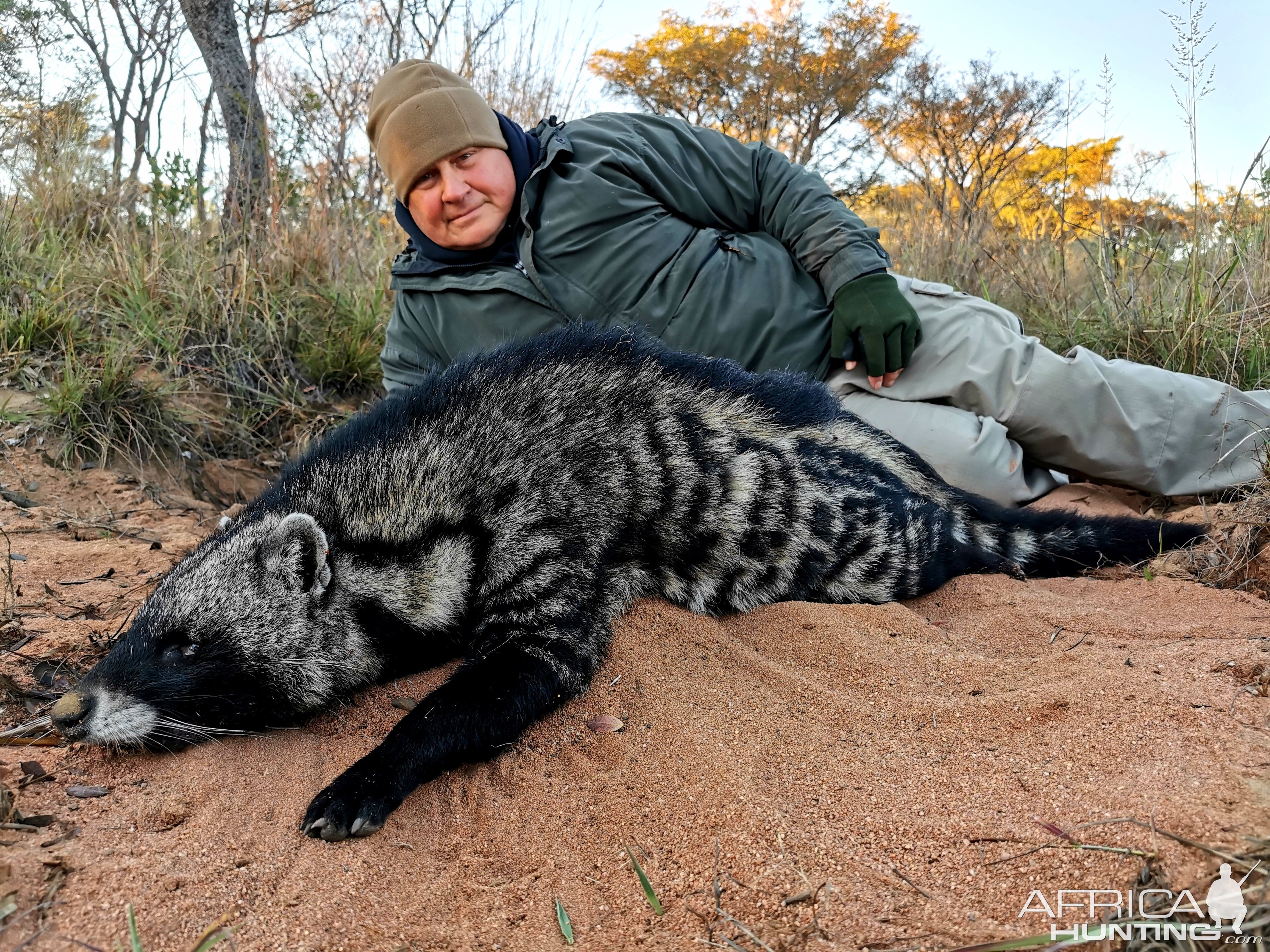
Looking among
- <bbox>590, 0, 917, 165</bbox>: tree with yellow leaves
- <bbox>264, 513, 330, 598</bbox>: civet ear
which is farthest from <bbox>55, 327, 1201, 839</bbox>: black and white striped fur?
<bbox>590, 0, 917, 165</bbox>: tree with yellow leaves

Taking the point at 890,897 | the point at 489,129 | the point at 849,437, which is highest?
the point at 489,129

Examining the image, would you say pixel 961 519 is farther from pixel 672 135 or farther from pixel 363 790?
pixel 363 790

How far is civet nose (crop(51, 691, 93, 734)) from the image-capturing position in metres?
2.36

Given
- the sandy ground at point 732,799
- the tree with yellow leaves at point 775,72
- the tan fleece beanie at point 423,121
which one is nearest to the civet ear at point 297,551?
the sandy ground at point 732,799

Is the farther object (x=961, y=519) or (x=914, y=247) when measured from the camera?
(x=914, y=247)

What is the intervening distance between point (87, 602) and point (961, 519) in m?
3.55

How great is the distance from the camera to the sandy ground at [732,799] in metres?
1.72

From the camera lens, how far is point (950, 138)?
51.1 ft

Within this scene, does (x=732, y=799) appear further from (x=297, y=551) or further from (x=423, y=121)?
(x=423, y=121)

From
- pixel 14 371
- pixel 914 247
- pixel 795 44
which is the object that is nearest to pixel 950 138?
pixel 795 44

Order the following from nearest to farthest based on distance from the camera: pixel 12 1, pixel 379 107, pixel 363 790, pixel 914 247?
pixel 363 790
pixel 379 107
pixel 914 247
pixel 12 1

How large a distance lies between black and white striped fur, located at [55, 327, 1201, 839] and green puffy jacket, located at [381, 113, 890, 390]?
62 cm

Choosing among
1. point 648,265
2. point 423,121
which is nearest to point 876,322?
point 648,265

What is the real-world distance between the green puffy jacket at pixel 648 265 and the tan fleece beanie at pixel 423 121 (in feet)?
1.10
